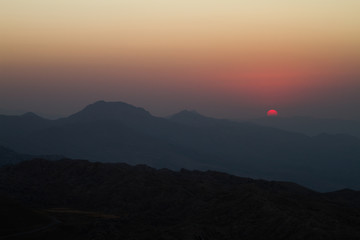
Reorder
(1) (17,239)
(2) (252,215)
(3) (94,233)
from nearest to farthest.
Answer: (1) (17,239) < (3) (94,233) < (2) (252,215)

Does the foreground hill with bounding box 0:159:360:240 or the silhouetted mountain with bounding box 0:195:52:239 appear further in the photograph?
the foreground hill with bounding box 0:159:360:240

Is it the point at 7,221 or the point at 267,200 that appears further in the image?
the point at 267,200

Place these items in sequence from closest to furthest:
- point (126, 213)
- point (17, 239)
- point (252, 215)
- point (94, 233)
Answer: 1. point (17, 239)
2. point (94, 233)
3. point (252, 215)
4. point (126, 213)

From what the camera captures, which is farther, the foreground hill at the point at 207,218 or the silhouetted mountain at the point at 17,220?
the foreground hill at the point at 207,218

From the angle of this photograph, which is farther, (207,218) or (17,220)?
(207,218)

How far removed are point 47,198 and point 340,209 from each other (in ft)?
390

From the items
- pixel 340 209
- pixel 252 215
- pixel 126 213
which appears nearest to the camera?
pixel 252 215

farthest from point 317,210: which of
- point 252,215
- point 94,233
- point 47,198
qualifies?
point 47,198

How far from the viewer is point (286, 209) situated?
440 ft

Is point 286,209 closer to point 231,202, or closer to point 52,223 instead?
point 231,202

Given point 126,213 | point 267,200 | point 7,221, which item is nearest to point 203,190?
point 126,213

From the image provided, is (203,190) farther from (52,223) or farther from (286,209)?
(52,223)

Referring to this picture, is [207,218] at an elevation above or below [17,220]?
below

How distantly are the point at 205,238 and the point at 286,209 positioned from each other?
33.8 metres
